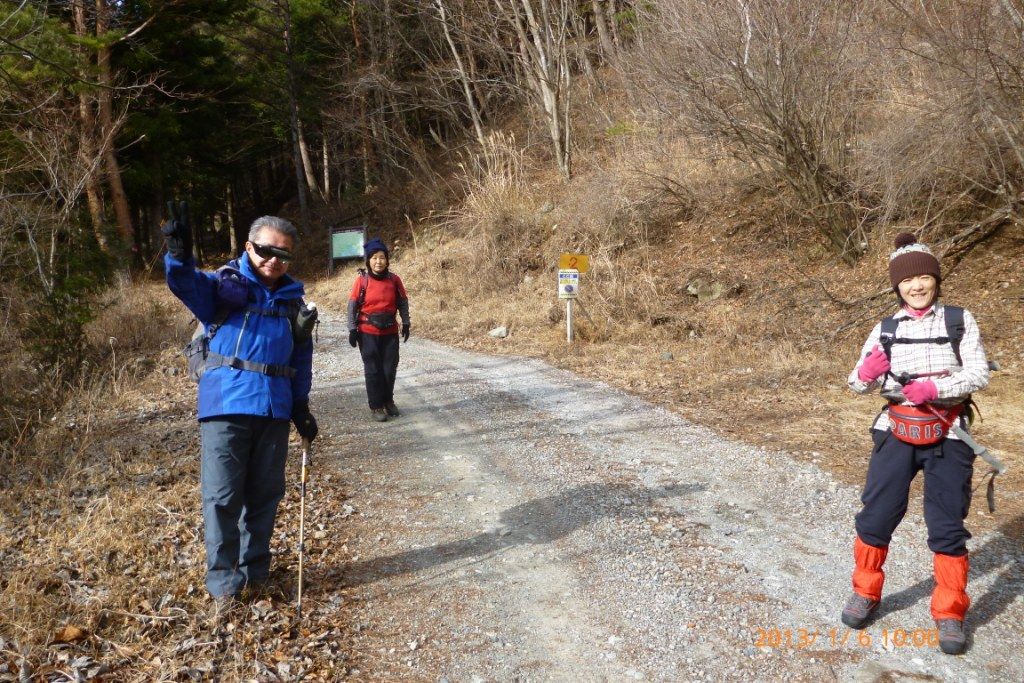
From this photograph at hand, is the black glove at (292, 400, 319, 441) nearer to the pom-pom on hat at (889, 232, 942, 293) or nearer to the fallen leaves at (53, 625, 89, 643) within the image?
the fallen leaves at (53, 625, 89, 643)

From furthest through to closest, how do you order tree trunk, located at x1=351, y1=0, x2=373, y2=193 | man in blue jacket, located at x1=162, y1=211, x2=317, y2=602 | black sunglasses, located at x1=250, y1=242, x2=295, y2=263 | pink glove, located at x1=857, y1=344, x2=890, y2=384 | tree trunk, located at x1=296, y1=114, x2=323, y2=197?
1. tree trunk, located at x1=296, y1=114, x2=323, y2=197
2. tree trunk, located at x1=351, y1=0, x2=373, y2=193
3. black sunglasses, located at x1=250, y1=242, x2=295, y2=263
4. man in blue jacket, located at x1=162, y1=211, x2=317, y2=602
5. pink glove, located at x1=857, y1=344, x2=890, y2=384

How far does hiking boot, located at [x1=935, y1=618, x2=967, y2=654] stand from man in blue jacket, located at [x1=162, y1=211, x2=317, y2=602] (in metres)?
3.40

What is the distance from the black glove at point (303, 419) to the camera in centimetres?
435

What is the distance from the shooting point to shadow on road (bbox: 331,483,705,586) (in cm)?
471

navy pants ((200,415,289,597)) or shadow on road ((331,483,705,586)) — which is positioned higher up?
navy pants ((200,415,289,597))

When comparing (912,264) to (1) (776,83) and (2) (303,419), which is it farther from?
(1) (776,83)

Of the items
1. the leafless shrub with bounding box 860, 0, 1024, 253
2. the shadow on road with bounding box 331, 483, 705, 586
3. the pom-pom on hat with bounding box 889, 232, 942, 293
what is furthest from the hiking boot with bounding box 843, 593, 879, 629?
the leafless shrub with bounding box 860, 0, 1024, 253

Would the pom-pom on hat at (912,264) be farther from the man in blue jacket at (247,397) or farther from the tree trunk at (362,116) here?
the tree trunk at (362,116)

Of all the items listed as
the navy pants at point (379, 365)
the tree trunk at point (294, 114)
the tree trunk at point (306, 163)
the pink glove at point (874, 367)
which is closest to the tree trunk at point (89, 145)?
the navy pants at point (379, 365)

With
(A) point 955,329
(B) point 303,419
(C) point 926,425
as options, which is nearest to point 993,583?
(C) point 926,425

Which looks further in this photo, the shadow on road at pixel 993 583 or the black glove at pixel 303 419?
the black glove at pixel 303 419

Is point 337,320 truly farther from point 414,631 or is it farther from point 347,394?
point 414,631

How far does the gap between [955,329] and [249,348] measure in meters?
3.46

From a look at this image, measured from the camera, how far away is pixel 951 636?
354 centimetres
